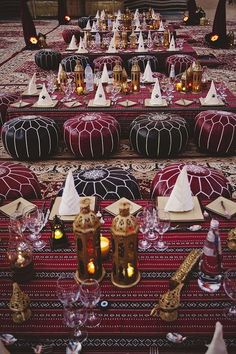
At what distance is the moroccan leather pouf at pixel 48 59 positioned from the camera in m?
6.98

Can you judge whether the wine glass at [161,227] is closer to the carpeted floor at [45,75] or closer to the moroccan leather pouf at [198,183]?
the moroccan leather pouf at [198,183]

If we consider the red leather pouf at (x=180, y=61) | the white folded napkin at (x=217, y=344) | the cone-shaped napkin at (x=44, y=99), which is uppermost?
the red leather pouf at (x=180, y=61)

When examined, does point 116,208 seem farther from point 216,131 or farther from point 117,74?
point 117,74

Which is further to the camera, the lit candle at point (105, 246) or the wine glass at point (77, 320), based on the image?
the lit candle at point (105, 246)

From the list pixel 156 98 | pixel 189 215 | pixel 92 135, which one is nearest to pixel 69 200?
pixel 189 215

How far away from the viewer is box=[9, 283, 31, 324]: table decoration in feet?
4.55

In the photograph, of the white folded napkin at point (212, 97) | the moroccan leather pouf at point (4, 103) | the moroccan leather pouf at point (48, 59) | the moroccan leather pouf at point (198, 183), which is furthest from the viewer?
the moroccan leather pouf at point (48, 59)

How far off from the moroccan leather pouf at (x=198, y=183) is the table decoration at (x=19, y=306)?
131cm

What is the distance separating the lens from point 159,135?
141 inches

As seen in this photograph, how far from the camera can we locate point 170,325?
1.37m

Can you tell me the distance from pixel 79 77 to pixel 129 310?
3405mm

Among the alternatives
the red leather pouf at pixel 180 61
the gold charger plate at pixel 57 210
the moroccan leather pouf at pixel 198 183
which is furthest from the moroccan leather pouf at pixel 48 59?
the gold charger plate at pixel 57 210

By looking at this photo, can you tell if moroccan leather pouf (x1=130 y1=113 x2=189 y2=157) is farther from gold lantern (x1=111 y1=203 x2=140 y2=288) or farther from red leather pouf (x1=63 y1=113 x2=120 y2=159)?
gold lantern (x1=111 y1=203 x2=140 y2=288)

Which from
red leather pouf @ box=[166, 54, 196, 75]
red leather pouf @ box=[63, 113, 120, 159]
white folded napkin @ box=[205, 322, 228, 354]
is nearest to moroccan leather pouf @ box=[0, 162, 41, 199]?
red leather pouf @ box=[63, 113, 120, 159]
